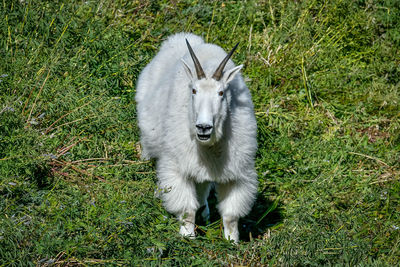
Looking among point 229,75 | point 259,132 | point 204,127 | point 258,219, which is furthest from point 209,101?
point 259,132

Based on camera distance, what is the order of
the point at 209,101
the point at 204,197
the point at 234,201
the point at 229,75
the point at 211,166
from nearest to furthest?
the point at 209,101
the point at 229,75
the point at 211,166
the point at 234,201
the point at 204,197

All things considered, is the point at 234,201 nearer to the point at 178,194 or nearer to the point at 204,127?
the point at 178,194

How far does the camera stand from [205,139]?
4.59m

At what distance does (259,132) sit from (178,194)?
2091 millimetres

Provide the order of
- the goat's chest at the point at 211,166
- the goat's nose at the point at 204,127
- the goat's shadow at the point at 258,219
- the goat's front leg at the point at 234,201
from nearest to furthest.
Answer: the goat's nose at the point at 204,127 < the goat's chest at the point at 211,166 < the goat's front leg at the point at 234,201 < the goat's shadow at the point at 258,219

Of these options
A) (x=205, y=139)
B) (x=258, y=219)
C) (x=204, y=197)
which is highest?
(x=205, y=139)

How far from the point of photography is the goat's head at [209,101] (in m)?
4.55

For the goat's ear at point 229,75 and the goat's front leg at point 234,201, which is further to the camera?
the goat's front leg at point 234,201

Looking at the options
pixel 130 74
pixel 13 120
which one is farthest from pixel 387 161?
pixel 13 120

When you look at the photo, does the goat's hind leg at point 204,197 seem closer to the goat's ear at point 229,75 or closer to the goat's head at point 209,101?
the goat's head at point 209,101

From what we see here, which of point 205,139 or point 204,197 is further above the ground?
point 205,139

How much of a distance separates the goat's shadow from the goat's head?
156 centimetres

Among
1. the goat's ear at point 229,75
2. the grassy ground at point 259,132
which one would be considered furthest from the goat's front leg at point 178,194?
the goat's ear at point 229,75

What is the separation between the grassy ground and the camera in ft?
14.2
